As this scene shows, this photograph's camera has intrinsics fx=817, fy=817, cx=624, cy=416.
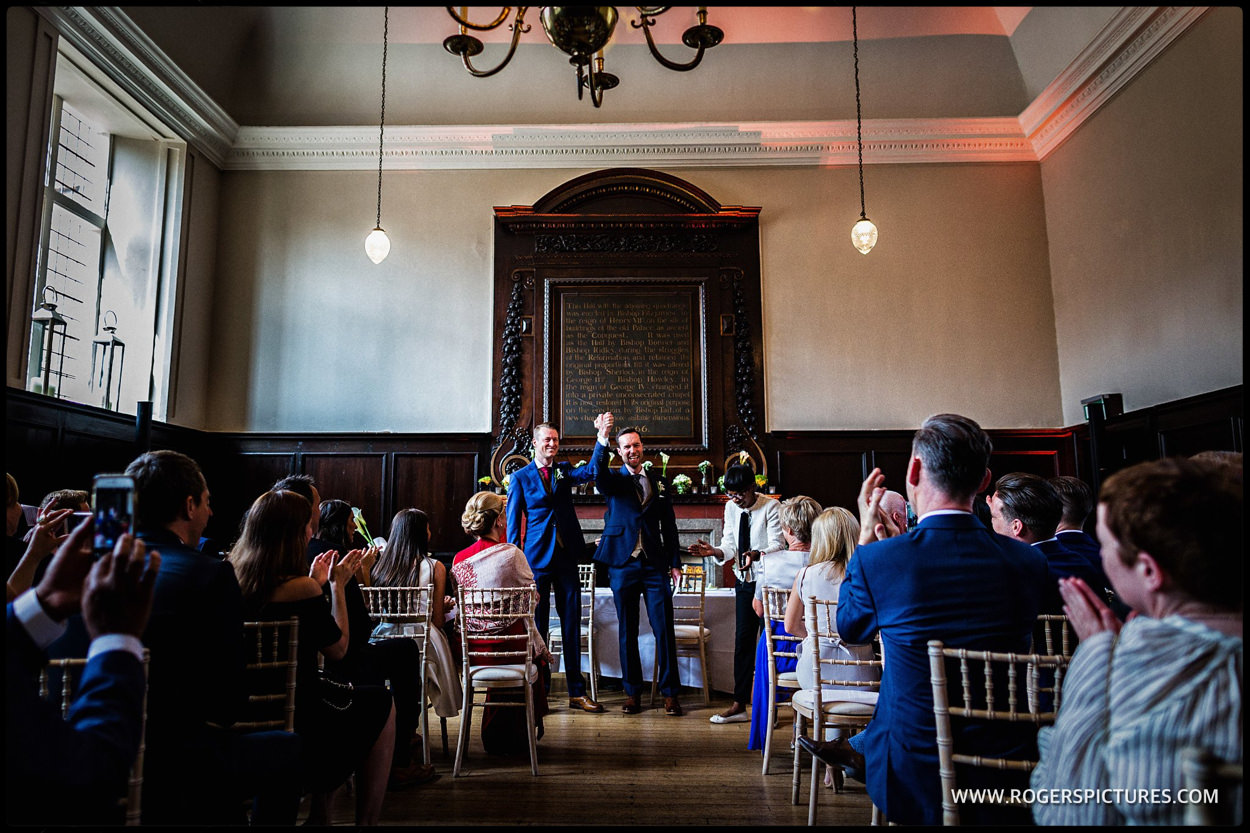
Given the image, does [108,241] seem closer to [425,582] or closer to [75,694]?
[425,582]

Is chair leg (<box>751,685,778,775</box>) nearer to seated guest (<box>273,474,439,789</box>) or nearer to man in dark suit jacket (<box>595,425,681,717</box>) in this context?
man in dark suit jacket (<box>595,425,681,717</box>)

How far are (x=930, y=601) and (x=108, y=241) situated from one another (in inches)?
311

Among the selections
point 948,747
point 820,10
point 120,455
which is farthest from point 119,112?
point 948,747

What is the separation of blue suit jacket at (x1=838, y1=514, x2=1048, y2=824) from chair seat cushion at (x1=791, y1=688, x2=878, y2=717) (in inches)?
41.4

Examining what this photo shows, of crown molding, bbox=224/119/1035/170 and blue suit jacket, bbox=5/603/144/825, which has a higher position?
crown molding, bbox=224/119/1035/170

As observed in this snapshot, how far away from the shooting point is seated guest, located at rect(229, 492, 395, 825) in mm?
2408

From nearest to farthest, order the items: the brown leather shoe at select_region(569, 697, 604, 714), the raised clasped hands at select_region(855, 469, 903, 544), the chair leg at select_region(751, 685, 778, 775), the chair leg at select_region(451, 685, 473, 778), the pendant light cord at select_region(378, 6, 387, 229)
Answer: the raised clasped hands at select_region(855, 469, 903, 544) < the chair leg at select_region(751, 685, 778, 775) < the chair leg at select_region(451, 685, 473, 778) < the brown leather shoe at select_region(569, 697, 604, 714) < the pendant light cord at select_region(378, 6, 387, 229)

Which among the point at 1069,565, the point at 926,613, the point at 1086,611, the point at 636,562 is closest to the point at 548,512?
the point at 636,562

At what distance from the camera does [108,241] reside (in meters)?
7.36

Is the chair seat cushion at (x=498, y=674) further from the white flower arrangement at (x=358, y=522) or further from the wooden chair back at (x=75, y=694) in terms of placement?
the wooden chair back at (x=75, y=694)

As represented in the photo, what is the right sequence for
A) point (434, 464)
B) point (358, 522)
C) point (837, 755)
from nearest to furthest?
point (837, 755)
point (358, 522)
point (434, 464)

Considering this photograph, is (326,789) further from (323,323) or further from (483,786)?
(323,323)

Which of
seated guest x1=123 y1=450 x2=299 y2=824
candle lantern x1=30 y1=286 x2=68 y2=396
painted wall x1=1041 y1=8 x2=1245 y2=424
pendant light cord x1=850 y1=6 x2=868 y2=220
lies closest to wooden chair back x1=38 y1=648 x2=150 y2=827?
seated guest x1=123 y1=450 x2=299 y2=824

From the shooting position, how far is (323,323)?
8.14 meters
